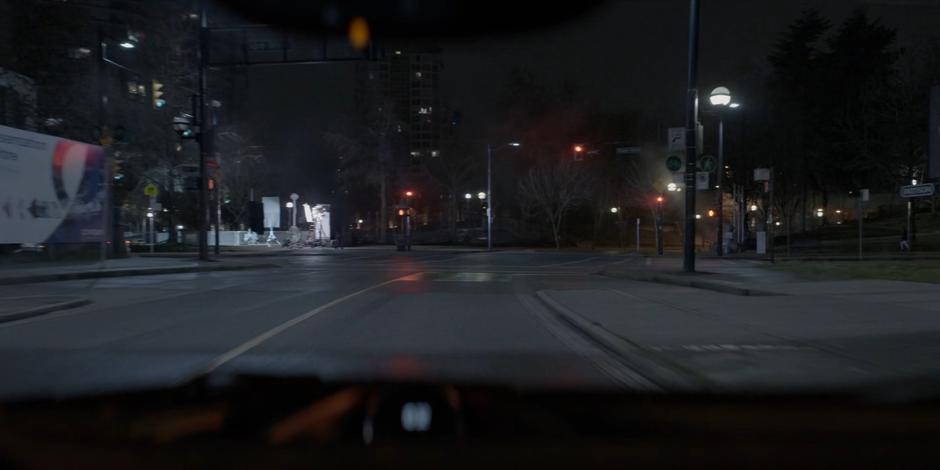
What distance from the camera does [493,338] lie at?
34.7 ft

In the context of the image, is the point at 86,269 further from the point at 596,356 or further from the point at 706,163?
the point at 596,356

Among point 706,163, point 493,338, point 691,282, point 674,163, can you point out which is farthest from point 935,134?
point 493,338

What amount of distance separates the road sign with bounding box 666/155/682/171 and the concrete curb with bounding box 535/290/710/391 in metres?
9.59

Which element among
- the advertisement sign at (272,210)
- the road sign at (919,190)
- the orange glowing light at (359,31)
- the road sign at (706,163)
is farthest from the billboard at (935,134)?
the advertisement sign at (272,210)

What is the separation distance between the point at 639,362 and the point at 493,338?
262 cm

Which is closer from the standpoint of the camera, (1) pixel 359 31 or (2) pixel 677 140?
(1) pixel 359 31

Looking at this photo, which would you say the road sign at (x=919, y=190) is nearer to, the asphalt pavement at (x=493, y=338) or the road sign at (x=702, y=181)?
the road sign at (x=702, y=181)

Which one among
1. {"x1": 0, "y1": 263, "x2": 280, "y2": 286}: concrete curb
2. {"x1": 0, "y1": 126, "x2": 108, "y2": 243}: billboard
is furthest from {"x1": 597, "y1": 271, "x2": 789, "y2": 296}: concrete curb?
{"x1": 0, "y1": 126, "x2": 108, "y2": 243}: billboard

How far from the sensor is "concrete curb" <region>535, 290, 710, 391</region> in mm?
7273

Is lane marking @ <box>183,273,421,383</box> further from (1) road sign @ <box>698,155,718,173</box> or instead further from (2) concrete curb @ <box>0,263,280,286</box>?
(1) road sign @ <box>698,155,718,173</box>

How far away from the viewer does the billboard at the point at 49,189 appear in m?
23.3

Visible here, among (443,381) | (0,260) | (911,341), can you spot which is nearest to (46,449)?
(443,381)

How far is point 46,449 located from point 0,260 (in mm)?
24213

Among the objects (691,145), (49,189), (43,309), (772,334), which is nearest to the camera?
(772,334)
